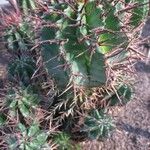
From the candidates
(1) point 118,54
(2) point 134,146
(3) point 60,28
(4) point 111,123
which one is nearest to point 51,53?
(3) point 60,28

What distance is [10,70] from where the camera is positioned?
2.40 meters

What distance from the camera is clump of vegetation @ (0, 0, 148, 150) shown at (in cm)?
192

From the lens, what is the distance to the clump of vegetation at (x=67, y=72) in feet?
6.31

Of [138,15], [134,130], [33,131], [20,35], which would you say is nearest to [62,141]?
[33,131]

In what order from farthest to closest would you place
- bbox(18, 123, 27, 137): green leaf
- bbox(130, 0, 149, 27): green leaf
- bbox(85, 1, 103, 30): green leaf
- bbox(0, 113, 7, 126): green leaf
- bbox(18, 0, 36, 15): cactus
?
bbox(18, 0, 36, 15): cactus
bbox(130, 0, 149, 27): green leaf
bbox(0, 113, 7, 126): green leaf
bbox(18, 123, 27, 137): green leaf
bbox(85, 1, 103, 30): green leaf

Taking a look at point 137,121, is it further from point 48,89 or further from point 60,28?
point 60,28

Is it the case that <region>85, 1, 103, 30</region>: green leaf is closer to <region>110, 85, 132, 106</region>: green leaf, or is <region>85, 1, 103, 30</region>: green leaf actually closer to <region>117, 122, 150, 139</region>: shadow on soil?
<region>110, 85, 132, 106</region>: green leaf

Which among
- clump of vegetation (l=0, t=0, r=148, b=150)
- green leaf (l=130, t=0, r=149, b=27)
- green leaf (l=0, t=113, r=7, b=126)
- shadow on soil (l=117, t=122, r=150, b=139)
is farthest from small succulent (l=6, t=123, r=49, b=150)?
green leaf (l=130, t=0, r=149, b=27)

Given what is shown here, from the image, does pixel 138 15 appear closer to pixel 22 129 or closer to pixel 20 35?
pixel 20 35

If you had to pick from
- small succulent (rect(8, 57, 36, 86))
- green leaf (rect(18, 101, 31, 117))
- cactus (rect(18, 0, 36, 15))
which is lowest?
green leaf (rect(18, 101, 31, 117))

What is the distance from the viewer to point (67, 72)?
2.04 metres

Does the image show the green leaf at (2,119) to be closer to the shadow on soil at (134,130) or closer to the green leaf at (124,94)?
the green leaf at (124,94)

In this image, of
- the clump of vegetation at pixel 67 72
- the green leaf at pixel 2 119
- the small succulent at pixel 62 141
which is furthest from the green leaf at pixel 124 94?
the green leaf at pixel 2 119

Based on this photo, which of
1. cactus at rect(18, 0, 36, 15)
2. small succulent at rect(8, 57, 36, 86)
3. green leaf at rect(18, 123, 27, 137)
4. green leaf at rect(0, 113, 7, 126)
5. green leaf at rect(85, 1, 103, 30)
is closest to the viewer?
green leaf at rect(85, 1, 103, 30)
